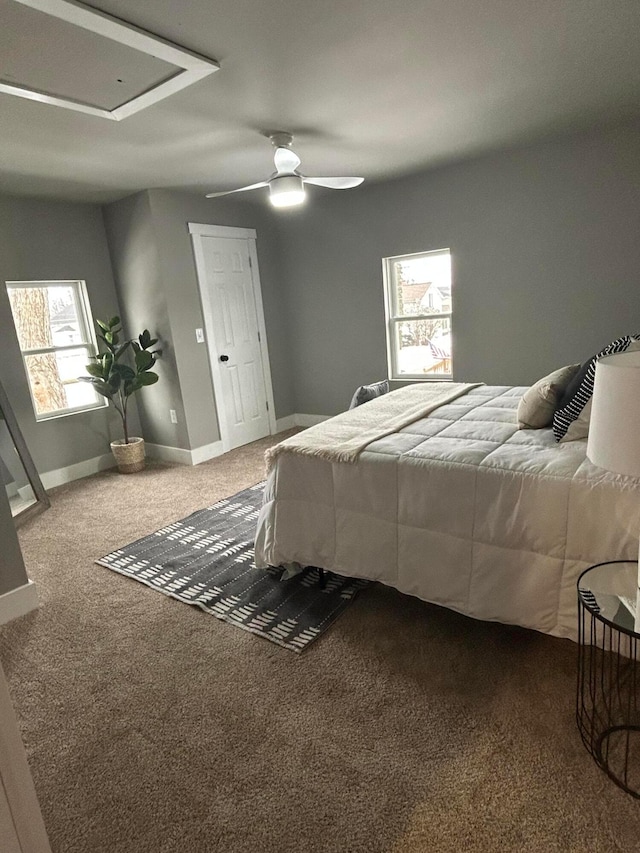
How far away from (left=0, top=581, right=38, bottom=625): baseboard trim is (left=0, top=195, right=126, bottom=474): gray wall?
216 centimetres

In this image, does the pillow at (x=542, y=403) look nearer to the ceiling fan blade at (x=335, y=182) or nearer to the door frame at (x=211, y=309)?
the ceiling fan blade at (x=335, y=182)

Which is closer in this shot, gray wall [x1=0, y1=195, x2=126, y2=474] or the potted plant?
gray wall [x1=0, y1=195, x2=126, y2=474]

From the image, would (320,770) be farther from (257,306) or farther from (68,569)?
(257,306)

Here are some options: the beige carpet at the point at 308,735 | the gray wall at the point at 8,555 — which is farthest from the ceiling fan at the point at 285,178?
the beige carpet at the point at 308,735

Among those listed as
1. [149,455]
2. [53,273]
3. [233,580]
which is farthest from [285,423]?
[233,580]

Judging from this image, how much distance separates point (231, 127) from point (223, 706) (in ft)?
9.84

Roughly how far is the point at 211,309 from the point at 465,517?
363 cm

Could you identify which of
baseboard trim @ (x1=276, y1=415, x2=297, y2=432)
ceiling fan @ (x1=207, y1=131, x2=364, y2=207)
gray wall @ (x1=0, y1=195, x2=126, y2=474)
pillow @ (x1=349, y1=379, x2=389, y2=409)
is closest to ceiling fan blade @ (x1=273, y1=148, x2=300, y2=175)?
ceiling fan @ (x1=207, y1=131, x2=364, y2=207)

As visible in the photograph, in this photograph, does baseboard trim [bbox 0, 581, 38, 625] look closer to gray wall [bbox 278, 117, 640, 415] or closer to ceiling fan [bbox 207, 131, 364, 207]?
ceiling fan [bbox 207, 131, 364, 207]

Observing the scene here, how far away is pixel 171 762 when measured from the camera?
1.58 m

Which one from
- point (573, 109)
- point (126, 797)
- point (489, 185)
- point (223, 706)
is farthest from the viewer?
point (489, 185)

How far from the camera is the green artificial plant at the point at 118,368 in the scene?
4395 millimetres

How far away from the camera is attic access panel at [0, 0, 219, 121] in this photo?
1.72 metres

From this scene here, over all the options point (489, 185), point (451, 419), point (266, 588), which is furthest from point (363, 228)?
point (266, 588)
